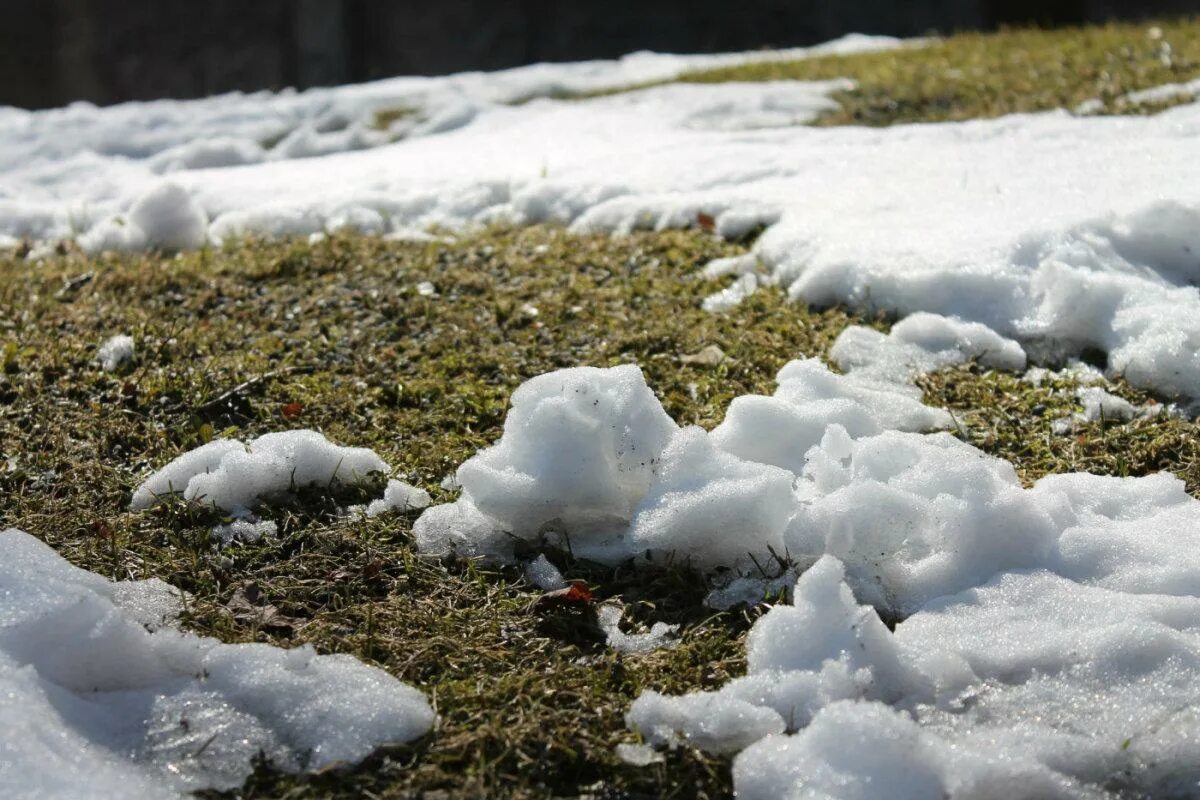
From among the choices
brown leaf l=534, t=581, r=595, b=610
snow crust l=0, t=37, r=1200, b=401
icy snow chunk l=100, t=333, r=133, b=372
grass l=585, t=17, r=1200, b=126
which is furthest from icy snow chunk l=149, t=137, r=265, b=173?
brown leaf l=534, t=581, r=595, b=610

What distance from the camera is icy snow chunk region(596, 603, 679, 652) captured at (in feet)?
6.42

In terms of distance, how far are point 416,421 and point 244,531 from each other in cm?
60

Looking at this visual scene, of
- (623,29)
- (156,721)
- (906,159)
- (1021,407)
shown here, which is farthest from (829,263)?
(623,29)

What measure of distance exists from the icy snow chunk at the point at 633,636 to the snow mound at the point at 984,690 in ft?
0.55

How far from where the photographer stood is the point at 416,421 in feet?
9.18

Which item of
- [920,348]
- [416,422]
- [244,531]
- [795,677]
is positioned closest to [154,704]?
[244,531]

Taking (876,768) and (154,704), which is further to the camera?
(154,704)

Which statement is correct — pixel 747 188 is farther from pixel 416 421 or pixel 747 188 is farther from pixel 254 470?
pixel 254 470

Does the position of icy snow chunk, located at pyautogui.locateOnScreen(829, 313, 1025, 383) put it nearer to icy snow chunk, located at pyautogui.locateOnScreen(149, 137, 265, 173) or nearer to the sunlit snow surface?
the sunlit snow surface

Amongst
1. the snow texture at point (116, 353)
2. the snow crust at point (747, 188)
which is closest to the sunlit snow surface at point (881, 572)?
the snow crust at point (747, 188)

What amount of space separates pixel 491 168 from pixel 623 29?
6.45 m

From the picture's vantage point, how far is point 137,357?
316 centimetres

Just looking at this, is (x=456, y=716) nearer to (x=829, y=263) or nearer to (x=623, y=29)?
(x=829, y=263)

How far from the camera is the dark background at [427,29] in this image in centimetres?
1124
